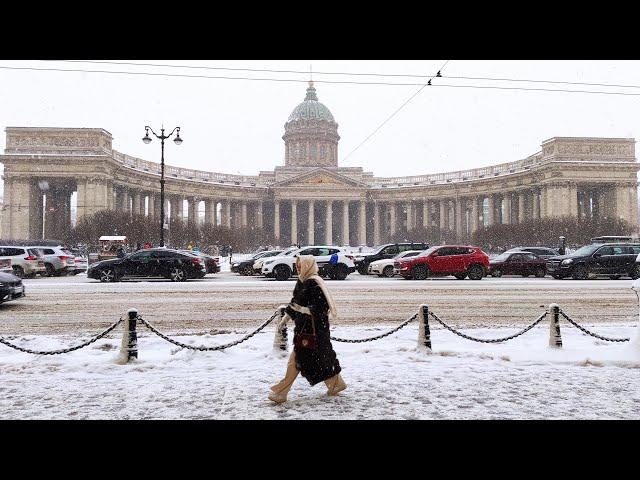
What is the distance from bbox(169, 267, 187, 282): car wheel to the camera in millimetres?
21766

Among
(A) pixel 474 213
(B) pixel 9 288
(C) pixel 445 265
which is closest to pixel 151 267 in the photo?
(B) pixel 9 288

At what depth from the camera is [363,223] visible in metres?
91.2

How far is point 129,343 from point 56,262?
21.3 metres

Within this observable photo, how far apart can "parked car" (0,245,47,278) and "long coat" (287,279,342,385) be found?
22.7m

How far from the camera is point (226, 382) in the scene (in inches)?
265

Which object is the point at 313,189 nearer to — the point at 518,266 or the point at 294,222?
the point at 294,222

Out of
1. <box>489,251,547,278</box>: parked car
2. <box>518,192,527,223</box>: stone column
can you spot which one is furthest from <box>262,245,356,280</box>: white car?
<box>518,192,527,223</box>: stone column

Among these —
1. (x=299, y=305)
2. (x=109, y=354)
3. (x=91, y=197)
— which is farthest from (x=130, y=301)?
(x=91, y=197)

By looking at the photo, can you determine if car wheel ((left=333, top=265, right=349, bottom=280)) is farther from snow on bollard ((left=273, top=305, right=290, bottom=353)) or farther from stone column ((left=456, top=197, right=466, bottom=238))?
stone column ((left=456, top=197, right=466, bottom=238))

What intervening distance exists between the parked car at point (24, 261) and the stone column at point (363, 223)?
69.1m

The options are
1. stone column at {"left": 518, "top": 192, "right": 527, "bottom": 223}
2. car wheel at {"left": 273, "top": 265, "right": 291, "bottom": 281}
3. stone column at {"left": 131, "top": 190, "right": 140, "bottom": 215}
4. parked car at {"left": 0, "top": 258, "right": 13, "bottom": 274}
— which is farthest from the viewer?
stone column at {"left": 518, "top": 192, "right": 527, "bottom": 223}

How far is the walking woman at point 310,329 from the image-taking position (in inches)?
228
